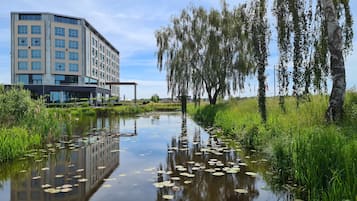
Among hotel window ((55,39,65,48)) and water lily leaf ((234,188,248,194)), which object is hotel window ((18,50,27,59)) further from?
water lily leaf ((234,188,248,194))

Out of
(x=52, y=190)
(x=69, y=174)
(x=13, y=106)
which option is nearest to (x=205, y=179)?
(x=52, y=190)

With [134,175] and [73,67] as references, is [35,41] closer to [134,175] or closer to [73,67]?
[73,67]

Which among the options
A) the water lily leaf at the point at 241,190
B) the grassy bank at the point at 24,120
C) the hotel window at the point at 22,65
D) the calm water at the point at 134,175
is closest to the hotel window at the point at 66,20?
the hotel window at the point at 22,65

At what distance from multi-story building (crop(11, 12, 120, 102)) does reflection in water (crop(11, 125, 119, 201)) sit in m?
42.6

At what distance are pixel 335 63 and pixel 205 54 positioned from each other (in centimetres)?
1259

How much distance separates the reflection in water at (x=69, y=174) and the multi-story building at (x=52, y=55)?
42568 mm

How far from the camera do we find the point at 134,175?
5.87 m

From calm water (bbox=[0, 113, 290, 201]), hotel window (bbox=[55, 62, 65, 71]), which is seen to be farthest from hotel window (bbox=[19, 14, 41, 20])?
calm water (bbox=[0, 113, 290, 201])

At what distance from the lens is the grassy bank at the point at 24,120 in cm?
808

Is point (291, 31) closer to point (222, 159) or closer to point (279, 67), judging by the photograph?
point (279, 67)

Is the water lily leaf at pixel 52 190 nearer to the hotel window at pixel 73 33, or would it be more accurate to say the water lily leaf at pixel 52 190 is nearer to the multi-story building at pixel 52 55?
the multi-story building at pixel 52 55

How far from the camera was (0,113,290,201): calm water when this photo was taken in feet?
15.3

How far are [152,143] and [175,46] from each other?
12231 millimetres

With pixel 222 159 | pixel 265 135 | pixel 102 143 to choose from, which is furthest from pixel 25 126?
pixel 265 135
